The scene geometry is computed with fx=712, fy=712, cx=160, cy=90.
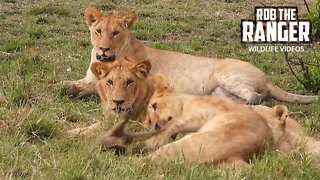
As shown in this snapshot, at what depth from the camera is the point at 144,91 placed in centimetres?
416

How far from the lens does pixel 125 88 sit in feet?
13.5

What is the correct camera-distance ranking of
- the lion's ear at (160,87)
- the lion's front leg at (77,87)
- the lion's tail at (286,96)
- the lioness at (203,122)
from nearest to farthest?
the lioness at (203,122) → the lion's ear at (160,87) → the lion's front leg at (77,87) → the lion's tail at (286,96)

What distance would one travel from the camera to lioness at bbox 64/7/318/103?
5258 mm

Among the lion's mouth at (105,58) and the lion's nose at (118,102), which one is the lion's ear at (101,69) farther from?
the lion's mouth at (105,58)

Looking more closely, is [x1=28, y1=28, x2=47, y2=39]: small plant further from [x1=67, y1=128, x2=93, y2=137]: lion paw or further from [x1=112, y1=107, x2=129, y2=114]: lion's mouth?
[x1=67, y1=128, x2=93, y2=137]: lion paw

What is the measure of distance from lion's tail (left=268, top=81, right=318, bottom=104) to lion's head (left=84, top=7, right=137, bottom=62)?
1145 millimetres

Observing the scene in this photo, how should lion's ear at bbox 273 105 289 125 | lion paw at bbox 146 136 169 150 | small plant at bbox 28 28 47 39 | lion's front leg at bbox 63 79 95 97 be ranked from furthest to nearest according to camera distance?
small plant at bbox 28 28 47 39
lion's front leg at bbox 63 79 95 97
lion's ear at bbox 273 105 289 125
lion paw at bbox 146 136 169 150

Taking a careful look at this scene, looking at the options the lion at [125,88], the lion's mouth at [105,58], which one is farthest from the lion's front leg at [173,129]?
the lion's mouth at [105,58]

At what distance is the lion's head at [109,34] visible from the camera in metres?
5.17

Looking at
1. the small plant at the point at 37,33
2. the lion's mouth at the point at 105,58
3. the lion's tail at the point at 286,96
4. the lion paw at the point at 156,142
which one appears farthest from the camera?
the small plant at the point at 37,33

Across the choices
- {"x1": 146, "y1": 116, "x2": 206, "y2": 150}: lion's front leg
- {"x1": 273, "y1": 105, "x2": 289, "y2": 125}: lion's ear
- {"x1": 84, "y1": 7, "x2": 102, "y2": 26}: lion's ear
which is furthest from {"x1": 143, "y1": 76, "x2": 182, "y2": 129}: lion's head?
{"x1": 84, "y1": 7, "x2": 102, "y2": 26}: lion's ear

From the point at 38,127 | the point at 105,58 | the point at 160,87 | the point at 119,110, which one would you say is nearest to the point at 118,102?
the point at 119,110

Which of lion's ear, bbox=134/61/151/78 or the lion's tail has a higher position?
lion's ear, bbox=134/61/151/78

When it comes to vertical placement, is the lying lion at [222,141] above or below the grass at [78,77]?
above
